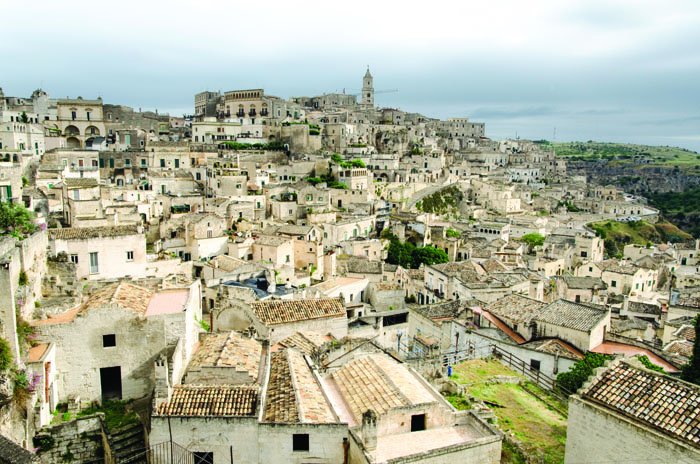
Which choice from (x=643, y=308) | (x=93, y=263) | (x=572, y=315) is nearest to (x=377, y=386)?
(x=572, y=315)

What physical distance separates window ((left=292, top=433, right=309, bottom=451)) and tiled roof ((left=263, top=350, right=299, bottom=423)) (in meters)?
0.39

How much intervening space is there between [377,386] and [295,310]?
7.52m

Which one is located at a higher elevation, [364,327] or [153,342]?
[153,342]

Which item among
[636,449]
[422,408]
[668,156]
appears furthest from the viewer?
[668,156]

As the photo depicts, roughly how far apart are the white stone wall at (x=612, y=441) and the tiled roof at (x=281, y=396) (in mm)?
6754

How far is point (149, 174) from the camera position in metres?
50.0

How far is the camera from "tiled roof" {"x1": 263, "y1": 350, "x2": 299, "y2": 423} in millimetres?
12437

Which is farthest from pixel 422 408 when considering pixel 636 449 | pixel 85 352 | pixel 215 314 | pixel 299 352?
pixel 215 314

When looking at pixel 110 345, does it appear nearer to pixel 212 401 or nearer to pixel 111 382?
pixel 111 382

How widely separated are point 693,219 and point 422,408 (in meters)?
128

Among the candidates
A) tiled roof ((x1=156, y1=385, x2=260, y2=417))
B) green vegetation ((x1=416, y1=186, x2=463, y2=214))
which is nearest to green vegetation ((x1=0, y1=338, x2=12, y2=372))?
tiled roof ((x1=156, y1=385, x2=260, y2=417))

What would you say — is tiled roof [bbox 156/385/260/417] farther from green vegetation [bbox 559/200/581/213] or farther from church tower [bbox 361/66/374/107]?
church tower [bbox 361/66/374/107]

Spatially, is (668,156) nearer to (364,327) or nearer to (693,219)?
(693,219)

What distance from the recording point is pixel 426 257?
49.3 meters
